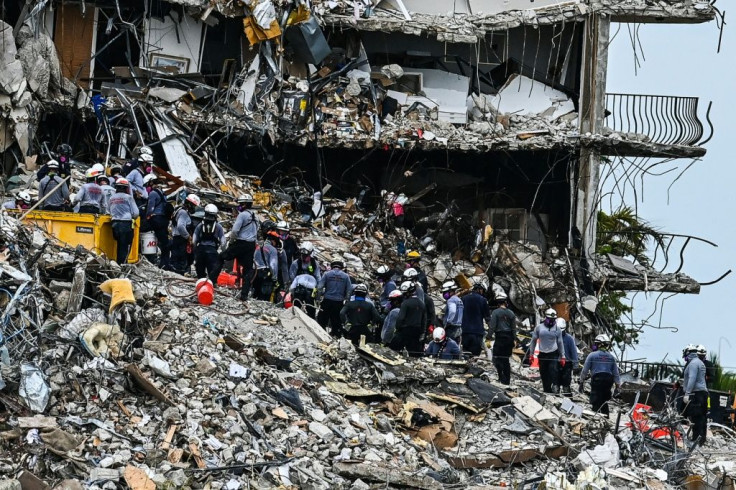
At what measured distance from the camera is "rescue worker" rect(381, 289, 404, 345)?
68.1 ft

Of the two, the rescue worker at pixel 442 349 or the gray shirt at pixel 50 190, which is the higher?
the gray shirt at pixel 50 190

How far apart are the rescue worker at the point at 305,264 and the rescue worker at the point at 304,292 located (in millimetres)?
273

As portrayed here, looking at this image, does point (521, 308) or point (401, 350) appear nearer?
point (401, 350)

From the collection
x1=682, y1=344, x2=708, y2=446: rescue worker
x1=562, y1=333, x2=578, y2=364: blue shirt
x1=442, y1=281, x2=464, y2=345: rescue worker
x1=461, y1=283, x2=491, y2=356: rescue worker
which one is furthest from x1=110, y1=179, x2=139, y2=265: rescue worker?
x1=682, y1=344, x2=708, y2=446: rescue worker

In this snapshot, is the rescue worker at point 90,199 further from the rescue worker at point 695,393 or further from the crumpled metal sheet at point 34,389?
the rescue worker at point 695,393

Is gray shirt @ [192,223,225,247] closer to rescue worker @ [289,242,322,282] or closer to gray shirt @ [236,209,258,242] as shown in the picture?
gray shirt @ [236,209,258,242]

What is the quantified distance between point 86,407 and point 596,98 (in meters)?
16.4

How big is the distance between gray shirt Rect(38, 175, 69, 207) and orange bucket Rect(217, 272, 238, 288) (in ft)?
8.66

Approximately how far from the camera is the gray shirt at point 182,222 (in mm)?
21969

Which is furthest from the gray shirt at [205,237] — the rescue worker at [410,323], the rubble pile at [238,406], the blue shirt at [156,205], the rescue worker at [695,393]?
the rescue worker at [695,393]

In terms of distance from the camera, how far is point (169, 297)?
20.5m

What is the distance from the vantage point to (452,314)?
70.6 feet

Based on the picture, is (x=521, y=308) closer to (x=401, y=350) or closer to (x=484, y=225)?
(x=484, y=225)

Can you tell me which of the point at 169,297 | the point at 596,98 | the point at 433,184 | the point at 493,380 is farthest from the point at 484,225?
the point at 169,297
